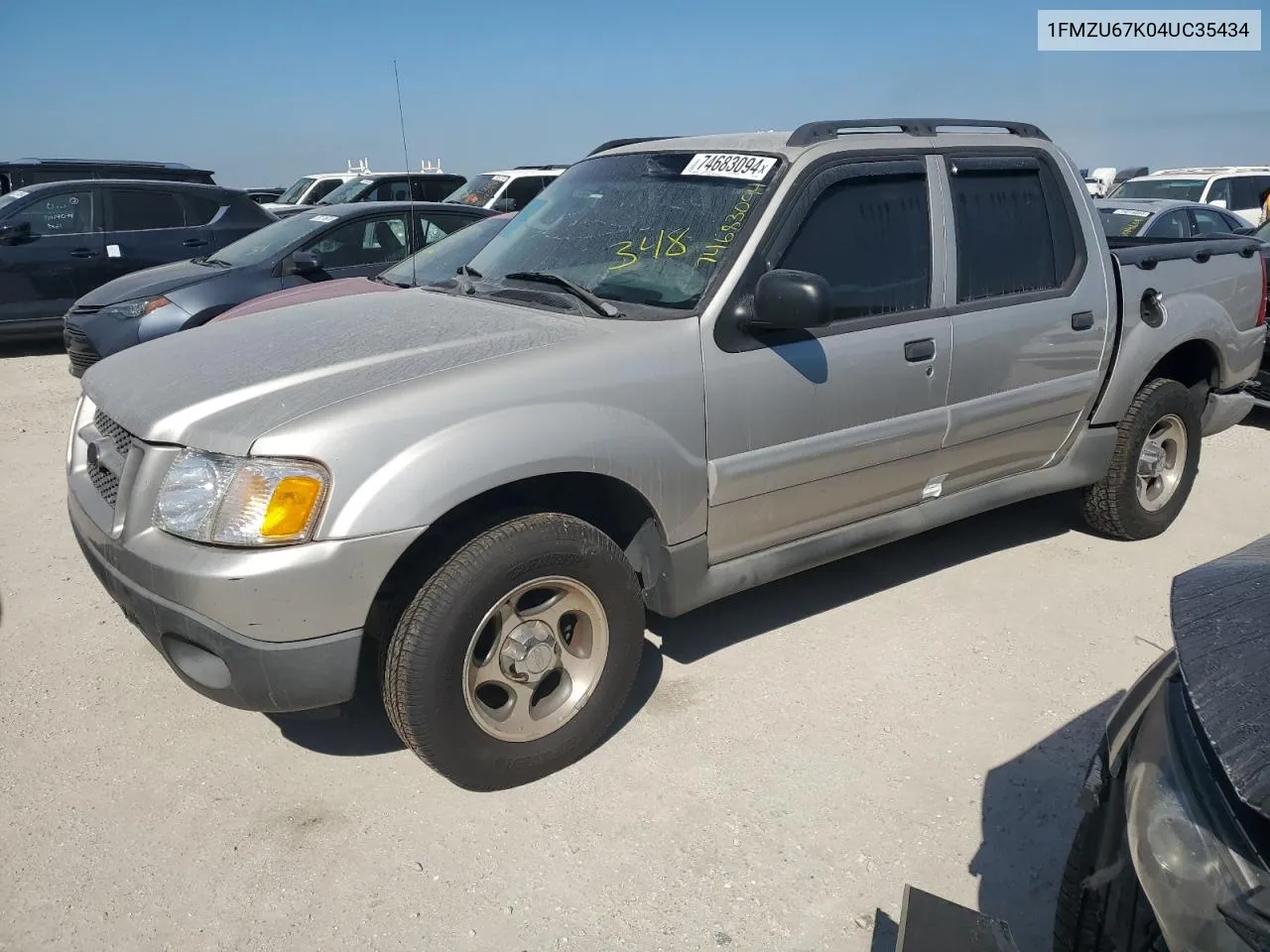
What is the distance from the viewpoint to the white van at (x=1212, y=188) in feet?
49.2

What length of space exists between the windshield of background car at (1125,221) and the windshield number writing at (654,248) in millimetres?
8194

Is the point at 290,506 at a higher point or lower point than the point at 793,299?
lower

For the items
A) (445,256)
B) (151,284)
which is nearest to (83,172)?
(151,284)

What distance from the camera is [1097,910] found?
6.03 feet

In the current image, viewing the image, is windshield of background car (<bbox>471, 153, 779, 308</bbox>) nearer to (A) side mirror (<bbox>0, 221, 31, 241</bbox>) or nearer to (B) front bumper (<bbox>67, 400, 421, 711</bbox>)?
(B) front bumper (<bbox>67, 400, 421, 711</bbox>)

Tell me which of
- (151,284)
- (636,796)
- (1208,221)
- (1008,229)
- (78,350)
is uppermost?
(1008,229)

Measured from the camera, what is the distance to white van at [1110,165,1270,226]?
1500cm

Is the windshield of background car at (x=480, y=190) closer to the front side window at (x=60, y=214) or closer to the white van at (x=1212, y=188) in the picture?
the front side window at (x=60, y=214)

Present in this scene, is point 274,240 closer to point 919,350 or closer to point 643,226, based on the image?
point 643,226

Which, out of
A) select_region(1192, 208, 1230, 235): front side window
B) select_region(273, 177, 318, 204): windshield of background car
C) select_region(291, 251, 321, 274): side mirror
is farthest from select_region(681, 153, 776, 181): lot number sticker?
select_region(273, 177, 318, 204): windshield of background car

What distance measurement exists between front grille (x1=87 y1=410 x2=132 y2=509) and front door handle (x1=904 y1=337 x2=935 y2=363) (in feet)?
8.43

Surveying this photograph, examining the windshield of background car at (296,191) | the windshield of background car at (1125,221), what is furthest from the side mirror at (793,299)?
the windshield of background car at (296,191)

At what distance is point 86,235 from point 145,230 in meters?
0.54

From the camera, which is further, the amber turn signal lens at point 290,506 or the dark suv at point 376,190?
the dark suv at point 376,190
